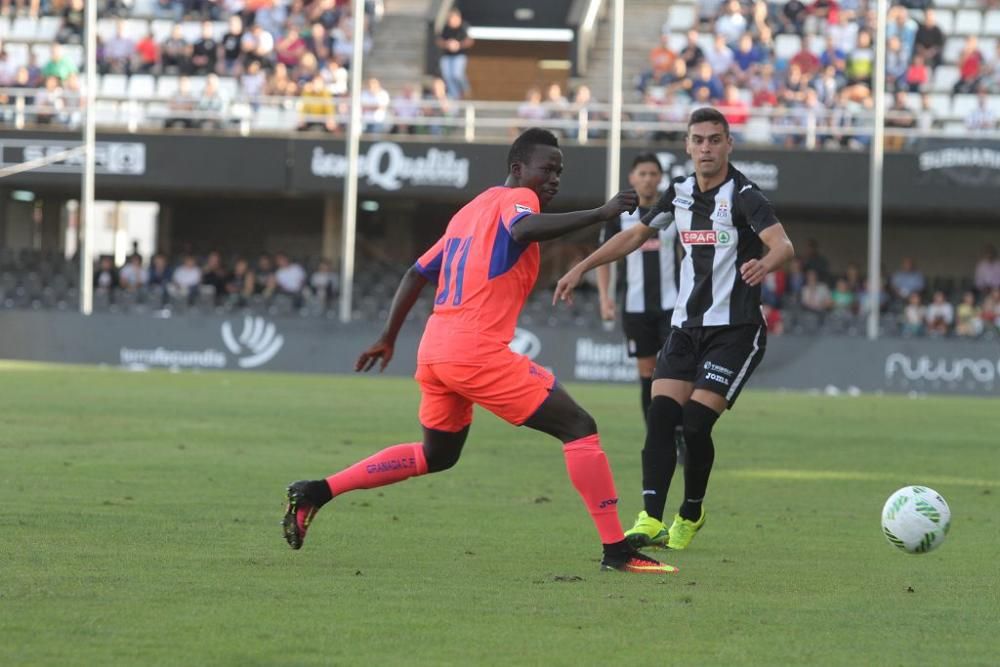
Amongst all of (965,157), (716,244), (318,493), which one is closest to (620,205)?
(716,244)

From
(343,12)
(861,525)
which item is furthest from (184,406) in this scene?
(343,12)

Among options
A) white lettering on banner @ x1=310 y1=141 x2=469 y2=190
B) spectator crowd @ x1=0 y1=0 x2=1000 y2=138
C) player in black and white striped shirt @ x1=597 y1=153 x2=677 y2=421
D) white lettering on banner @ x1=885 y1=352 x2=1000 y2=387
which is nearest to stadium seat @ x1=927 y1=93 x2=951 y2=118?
spectator crowd @ x1=0 y1=0 x2=1000 y2=138

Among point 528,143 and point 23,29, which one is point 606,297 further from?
point 23,29

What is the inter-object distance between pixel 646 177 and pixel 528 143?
463 cm

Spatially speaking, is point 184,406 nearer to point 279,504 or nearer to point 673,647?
point 279,504

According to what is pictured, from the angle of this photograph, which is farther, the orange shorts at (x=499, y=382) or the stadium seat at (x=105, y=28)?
the stadium seat at (x=105, y=28)

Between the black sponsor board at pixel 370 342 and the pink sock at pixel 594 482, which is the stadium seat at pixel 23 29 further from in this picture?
the pink sock at pixel 594 482

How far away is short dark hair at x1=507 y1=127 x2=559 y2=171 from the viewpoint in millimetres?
7398

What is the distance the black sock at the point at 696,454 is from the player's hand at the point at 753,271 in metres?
0.78

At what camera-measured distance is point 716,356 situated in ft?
28.2

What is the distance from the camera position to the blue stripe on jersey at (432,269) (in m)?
7.75

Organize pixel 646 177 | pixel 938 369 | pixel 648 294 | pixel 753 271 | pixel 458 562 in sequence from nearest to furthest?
pixel 458 562 < pixel 753 271 < pixel 646 177 < pixel 648 294 < pixel 938 369

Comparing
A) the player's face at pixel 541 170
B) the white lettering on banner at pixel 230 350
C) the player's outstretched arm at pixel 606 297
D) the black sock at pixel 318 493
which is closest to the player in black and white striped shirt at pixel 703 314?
the player's face at pixel 541 170

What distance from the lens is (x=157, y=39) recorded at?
3725 centimetres
